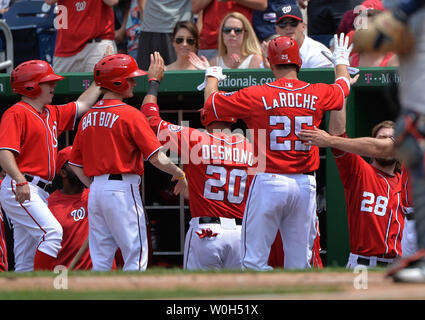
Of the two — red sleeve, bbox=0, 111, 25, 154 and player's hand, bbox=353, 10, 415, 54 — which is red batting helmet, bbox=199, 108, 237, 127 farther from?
player's hand, bbox=353, 10, 415, 54

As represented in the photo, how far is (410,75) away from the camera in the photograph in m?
3.12

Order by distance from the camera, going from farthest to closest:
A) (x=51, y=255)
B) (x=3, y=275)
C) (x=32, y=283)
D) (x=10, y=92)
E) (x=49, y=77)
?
(x=10, y=92) < (x=49, y=77) < (x=51, y=255) < (x=3, y=275) < (x=32, y=283)

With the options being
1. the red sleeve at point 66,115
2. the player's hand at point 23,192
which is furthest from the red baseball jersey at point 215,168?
the player's hand at point 23,192

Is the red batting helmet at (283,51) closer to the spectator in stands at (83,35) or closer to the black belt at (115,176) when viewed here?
the black belt at (115,176)

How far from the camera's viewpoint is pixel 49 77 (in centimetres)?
599

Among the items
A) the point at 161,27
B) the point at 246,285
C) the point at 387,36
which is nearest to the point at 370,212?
the point at 246,285

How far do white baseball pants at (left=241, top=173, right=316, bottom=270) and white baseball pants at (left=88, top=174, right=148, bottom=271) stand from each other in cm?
69

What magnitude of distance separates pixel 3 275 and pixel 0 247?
2434 millimetres

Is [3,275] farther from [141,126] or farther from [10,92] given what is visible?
[10,92]

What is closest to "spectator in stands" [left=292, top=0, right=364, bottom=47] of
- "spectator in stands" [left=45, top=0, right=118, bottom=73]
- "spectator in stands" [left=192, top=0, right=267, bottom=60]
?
"spectator in stands" [left=192, top=0, right=267, bottom=60]

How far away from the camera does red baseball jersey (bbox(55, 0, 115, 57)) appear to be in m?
7.66

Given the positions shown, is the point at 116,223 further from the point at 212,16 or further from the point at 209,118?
the point at 212,16

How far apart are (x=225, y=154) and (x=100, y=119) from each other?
89 cm
